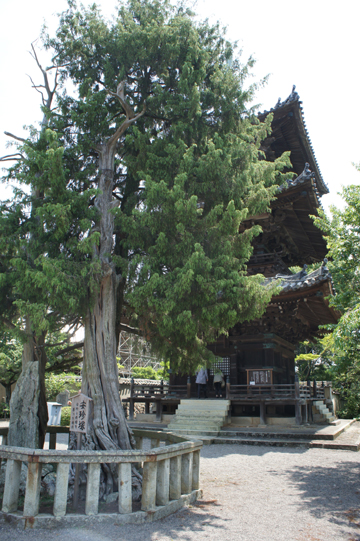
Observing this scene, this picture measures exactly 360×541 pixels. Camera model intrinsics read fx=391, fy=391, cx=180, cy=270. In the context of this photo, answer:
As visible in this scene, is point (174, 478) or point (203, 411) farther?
point (203, 411)

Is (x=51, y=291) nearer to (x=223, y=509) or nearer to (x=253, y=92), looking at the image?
(x=223, y=509)

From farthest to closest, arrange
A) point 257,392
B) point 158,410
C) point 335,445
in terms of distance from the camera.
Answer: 1. point 158,410
2. point 257,392
3. point 335,445

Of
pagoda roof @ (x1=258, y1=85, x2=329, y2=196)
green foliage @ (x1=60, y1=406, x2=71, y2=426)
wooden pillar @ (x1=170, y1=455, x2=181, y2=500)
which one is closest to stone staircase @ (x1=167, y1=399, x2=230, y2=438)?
green foliage @ (x1=60, y1=406, x2=71, y2=426)

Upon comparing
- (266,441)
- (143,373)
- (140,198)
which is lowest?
(266,441)

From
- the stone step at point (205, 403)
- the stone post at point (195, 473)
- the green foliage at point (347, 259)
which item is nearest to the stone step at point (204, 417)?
the stone step at point (205, 403)

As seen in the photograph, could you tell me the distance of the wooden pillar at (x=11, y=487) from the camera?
14.6 feet

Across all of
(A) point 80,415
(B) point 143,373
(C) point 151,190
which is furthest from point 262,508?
(B) point 143,373

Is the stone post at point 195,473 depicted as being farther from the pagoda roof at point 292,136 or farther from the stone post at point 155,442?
the pagoda roof at point 292,136

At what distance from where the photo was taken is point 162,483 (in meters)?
4.86

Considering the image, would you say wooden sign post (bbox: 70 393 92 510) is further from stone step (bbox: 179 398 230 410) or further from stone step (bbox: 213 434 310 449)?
stone step (bbox: 179 398 230 410)

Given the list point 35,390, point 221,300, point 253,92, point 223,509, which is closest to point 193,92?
point 253,92

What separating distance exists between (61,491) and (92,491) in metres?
0.35

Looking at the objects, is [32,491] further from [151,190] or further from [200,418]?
[200,418]

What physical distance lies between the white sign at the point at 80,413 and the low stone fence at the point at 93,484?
4.51ft
